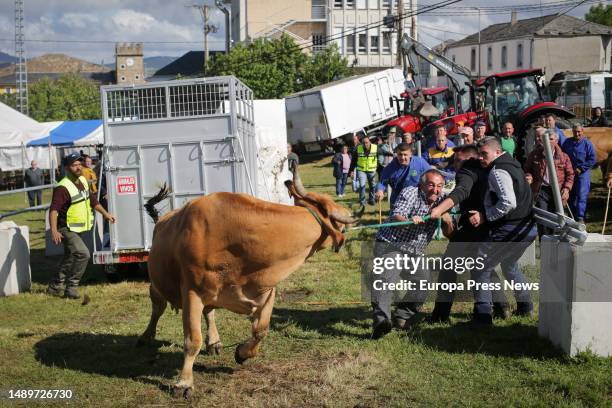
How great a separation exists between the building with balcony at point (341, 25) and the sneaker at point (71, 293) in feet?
188

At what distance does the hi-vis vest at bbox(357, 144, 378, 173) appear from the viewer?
18938 millimetres

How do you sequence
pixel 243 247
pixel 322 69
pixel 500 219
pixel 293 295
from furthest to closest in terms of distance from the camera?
pixel 322 69 < pixel 293 295 < pixel 500 219 < pixel 243 247

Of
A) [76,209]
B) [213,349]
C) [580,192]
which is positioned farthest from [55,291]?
[580,192]

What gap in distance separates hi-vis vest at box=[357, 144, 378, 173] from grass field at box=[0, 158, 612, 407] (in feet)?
30.2

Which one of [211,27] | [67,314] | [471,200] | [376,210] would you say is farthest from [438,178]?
[211,27]

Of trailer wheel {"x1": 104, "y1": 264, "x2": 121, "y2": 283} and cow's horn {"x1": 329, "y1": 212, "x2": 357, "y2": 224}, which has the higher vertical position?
cow's horn {"x1": 329, "y1": 212, "x2": 357, "y2": 224}

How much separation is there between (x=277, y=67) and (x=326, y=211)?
4746 centimetres

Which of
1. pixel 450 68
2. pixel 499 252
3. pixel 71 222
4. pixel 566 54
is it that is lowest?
pixel 499 252

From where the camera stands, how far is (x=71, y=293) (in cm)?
1091

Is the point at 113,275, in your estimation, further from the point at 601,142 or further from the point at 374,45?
the point at 374,45

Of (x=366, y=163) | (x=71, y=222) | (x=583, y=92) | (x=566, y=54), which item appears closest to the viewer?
(x=71, y=222)

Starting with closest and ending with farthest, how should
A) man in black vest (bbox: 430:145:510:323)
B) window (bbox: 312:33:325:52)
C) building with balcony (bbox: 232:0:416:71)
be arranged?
man in black vest (bbox: 430:145:510:323)
window (bbox: 312:33:325:52)
building with balcony (bbox: 232:0:416:71)

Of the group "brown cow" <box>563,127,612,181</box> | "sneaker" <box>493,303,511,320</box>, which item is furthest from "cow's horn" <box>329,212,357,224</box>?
"brown cow" <box>563,127,612,181</box>

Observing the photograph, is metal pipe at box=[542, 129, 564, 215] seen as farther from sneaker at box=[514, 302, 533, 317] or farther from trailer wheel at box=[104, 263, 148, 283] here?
trailer wheel at box=[104, 263, 148, 283]
